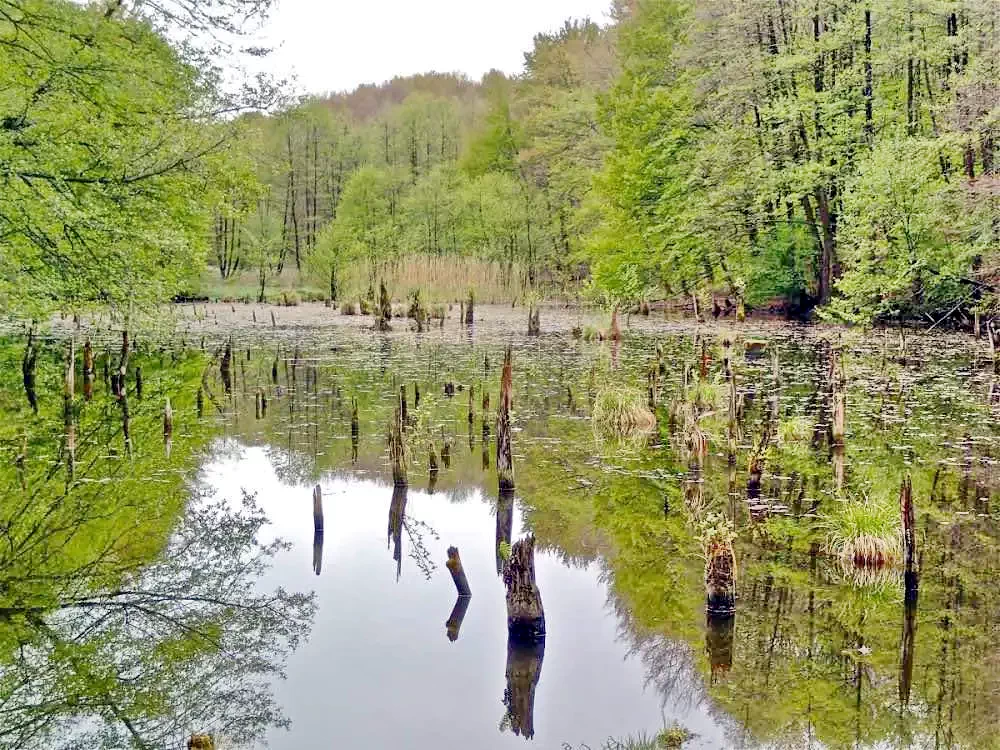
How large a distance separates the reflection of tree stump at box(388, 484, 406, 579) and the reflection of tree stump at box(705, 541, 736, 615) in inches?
111

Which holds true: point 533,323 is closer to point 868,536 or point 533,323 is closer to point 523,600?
point 868,536

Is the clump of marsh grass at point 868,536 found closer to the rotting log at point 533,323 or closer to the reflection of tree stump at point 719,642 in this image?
the reflection of tree stump at point 719,642

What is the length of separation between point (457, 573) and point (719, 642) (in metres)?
2.24

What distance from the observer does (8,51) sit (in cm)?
1170

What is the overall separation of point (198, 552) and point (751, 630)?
4.98 m

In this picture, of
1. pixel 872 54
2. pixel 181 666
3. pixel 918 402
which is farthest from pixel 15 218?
pixel 872 54

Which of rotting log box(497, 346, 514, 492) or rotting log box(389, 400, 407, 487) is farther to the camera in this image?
rotting log box(389, 400, 407, 487)

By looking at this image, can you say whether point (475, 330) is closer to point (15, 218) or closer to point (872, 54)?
point (872, 54)

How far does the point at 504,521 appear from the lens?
9.73m

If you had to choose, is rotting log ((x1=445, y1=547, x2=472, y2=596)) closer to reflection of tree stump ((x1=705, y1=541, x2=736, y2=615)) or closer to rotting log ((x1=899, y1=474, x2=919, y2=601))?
reflection of tree stump ((x1=705, y1=541, x2=736, y2=615))

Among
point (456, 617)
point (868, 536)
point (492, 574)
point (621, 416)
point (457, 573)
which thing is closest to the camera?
point (456, 617)

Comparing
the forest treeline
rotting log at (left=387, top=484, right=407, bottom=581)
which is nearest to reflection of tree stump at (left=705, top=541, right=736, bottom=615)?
rotting log at (left=387, top=484, right=407, bottom=581)

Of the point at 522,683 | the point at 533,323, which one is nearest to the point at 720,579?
the point at 522,683

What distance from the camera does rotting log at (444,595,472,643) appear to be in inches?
279
